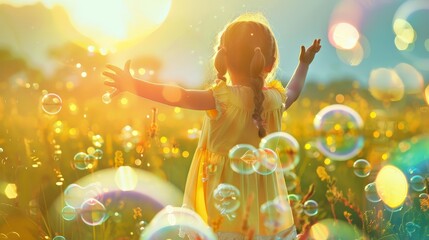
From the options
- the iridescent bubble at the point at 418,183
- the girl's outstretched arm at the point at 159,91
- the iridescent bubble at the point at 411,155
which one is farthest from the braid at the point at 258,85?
the iridescent bubble at the point at 411,155

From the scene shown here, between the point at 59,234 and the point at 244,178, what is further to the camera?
the point at 59,234

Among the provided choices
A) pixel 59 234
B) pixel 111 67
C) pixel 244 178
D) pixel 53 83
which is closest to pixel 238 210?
pixel 244 178

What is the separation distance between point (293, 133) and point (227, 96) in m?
2.79

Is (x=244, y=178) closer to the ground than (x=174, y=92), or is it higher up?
closer to the ground

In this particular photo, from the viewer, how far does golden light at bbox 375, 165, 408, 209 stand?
5227mm

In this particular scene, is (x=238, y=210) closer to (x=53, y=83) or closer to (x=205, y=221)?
(x=205, y=221)

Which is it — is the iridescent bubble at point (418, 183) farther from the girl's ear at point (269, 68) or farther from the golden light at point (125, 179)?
the golden light at point (125, 179)

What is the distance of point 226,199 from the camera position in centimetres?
393

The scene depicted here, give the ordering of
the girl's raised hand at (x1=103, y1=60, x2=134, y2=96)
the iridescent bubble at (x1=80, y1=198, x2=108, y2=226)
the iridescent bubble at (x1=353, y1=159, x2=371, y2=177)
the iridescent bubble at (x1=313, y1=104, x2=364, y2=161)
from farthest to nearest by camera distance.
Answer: the iridescent bubble at (x1=313, y1=104, x2=364, y2=161) → the iridescent bubble at (x1=353, y1=159, x2=371, y2=177) → the iridescent bubble at (x1=80, y1=198, x2=108, y2=226) → the girl's raised hand at (x1=103, y1=60, x2=134, y2=96)

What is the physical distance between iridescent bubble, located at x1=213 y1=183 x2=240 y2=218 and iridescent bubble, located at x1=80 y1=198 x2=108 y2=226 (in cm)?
89

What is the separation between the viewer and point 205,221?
411 cm

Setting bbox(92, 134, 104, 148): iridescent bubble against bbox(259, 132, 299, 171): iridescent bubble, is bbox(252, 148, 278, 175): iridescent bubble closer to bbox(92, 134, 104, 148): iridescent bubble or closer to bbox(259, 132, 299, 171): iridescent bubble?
bbox(259, 132, 299, 171): iridescent bubble

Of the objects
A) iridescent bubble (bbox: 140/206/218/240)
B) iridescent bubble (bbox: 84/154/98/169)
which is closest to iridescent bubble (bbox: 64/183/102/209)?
iridescent bubble (bbox: 84/154/98/169)

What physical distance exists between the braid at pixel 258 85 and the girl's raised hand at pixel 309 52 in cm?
79
